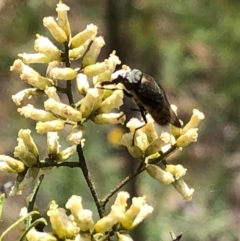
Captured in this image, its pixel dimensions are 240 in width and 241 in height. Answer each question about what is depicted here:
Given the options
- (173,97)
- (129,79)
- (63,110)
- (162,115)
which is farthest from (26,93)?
(173,97)

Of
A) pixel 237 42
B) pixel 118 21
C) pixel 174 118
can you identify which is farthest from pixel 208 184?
pixel 174 118

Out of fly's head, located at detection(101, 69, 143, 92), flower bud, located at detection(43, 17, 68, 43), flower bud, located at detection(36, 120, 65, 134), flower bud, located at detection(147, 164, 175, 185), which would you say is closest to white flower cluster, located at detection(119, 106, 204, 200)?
flower bud, located at detection(147, 164, 175, 185)

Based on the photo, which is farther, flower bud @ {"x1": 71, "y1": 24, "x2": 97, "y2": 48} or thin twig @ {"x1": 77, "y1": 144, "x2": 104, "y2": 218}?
flower bud @ {"x1": 71, "y1": 24, "x2": 97, "y2": 48}

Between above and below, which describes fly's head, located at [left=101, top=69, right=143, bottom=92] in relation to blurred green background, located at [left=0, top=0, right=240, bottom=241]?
above

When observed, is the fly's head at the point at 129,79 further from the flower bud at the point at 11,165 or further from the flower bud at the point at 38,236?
the flower bud at the point at 38,236

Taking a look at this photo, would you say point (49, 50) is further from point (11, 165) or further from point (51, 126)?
point (11, 165)

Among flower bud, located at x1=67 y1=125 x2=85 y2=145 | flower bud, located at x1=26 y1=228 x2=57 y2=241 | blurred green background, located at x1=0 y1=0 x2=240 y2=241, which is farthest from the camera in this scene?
blurred green background, located at x1=0 y1=0 x2=240 y2=241

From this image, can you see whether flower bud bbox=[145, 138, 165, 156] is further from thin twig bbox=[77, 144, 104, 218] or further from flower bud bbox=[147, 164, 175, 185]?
thin twig bbox=[77, 144, 104, 218]

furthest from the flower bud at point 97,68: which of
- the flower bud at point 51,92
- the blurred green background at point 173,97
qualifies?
the blurred green background at point 173,97
